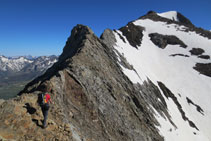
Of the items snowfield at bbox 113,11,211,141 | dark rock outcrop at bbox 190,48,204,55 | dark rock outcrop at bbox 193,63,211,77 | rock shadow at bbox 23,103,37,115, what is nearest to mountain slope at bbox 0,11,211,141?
rock shadow at bbox 23,103,37,115

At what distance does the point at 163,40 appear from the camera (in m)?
89.6

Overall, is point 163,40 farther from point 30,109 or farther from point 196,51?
point 30,109

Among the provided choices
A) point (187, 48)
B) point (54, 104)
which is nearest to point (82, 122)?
point (54, 104)

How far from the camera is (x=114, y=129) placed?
19.6m

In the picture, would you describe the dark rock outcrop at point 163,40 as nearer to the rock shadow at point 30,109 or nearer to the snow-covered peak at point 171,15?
the snow-covered peak at point 171,15

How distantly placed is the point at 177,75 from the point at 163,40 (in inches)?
1315

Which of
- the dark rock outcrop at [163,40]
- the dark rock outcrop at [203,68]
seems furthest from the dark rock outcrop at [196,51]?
the dark rock outcrop at [203,68]

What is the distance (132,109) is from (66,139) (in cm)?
1625

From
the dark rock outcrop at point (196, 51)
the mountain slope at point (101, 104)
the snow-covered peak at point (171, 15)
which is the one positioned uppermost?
the snow-covered peak at point (171, 15)

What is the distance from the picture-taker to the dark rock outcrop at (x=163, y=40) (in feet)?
287

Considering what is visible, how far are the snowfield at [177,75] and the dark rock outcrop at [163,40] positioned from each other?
273 cm

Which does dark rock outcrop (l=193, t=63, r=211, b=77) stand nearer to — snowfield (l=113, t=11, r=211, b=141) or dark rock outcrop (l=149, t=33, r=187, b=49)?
snowfield (l=113, t=11, r=211, b=141)

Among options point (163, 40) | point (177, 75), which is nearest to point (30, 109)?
point (177, 75)

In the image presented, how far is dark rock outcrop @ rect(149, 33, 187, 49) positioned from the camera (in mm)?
87425
